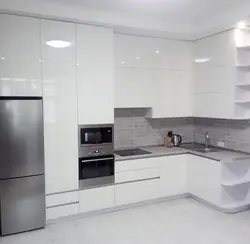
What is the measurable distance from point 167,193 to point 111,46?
2.26m

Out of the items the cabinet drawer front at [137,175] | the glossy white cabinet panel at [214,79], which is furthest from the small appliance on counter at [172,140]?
the glossy white cabinet panel at [214,79]

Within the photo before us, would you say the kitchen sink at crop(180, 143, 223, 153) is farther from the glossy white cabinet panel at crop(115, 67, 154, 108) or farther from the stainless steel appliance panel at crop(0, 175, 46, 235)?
the stainless steel appliance panel at crop(0, 175, 46, 235)

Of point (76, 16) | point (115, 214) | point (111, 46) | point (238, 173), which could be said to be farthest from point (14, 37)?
point (238, 173)

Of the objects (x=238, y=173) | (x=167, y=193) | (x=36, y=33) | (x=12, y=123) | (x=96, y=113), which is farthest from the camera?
(x=167, y=193)

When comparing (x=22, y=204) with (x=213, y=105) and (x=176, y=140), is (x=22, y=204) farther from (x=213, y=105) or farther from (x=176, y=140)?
(x=213, y=105)

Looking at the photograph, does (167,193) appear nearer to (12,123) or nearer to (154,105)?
(154,105)

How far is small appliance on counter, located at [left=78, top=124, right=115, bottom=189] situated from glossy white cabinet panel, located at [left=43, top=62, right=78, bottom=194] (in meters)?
0.09

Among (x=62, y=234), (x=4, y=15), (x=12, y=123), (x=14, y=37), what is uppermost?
(x=4, y=15)

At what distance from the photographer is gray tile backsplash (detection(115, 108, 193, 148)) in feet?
14.4

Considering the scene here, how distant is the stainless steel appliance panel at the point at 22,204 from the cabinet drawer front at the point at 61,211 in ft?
0.50

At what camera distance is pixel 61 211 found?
11.4 ft

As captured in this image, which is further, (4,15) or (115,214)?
(115,214)

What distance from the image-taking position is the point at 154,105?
4.25 metres

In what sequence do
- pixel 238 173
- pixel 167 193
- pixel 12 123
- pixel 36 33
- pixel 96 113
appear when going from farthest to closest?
1. pixel 167 193
2. pixel 238 173
3. pixel 96 113
4. pixel 36 33
5. pixel 12 123
